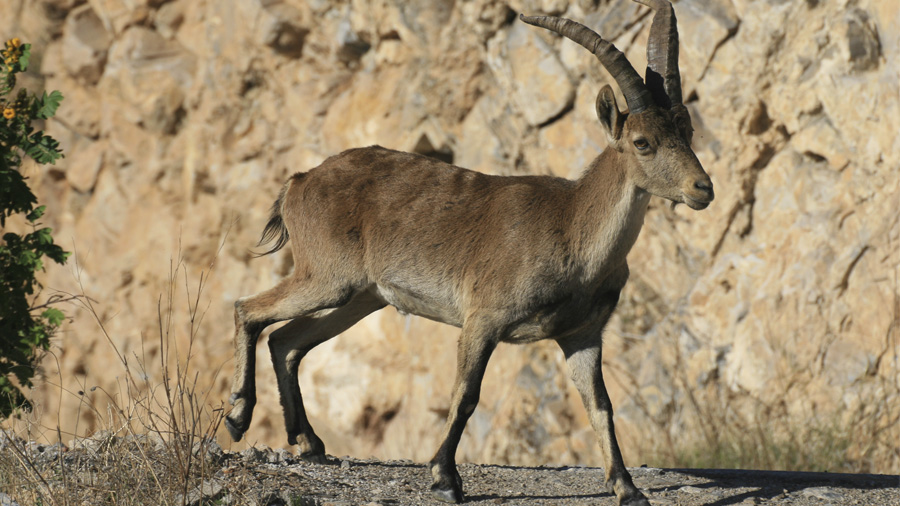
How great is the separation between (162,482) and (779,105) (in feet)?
20.6

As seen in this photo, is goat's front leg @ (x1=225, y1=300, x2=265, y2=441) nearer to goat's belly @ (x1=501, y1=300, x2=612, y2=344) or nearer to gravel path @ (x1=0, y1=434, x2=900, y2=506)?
gravel path @ (x1=0, y1=434, x2=900, y2=506)

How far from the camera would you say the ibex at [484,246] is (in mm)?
4934

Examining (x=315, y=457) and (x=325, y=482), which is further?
(x=315, y=457)

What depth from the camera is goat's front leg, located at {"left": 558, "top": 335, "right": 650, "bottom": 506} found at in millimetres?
4980

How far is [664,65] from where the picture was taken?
202 inches

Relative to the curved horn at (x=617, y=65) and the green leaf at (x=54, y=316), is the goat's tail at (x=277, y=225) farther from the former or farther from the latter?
the curved horn at (x=617, y=65)

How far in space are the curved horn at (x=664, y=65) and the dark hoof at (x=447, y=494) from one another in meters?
2.25

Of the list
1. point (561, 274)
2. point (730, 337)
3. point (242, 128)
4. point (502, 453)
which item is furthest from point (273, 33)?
point (561, 274)

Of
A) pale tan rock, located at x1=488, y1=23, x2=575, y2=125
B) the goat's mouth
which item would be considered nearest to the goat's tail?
the goat's mouth

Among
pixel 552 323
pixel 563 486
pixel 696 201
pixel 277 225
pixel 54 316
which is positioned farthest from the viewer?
pixel 277 225

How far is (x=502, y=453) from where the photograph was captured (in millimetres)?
9930

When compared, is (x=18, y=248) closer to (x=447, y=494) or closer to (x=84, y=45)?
(x=447, y=494)

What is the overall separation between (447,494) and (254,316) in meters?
1.71

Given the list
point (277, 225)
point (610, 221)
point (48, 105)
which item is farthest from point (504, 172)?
point (610, 221)
